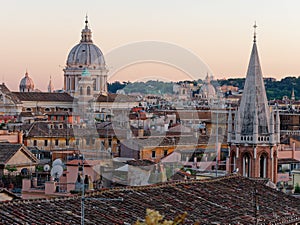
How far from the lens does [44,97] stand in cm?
10288

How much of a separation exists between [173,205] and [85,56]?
4130 inches

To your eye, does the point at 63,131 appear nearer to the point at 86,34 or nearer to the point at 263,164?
the point at 263,164

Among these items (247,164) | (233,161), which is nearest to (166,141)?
(233,161)

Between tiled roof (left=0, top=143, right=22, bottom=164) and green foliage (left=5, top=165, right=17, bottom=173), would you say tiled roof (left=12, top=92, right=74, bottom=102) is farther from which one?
green foliage (left=5, top=165, right=17, bottom=173)

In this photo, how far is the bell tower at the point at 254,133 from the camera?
3178 cm

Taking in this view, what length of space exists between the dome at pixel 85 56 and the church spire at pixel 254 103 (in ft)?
277

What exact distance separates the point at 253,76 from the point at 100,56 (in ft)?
287

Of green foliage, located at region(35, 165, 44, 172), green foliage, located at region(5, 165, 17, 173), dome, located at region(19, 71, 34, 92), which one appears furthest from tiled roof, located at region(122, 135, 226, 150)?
dome, located at region(19, 71, 34, 92)

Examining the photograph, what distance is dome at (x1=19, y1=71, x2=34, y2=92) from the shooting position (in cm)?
12688

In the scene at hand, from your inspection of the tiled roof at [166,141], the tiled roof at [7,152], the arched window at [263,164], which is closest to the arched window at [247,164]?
the arched window at [263,164]

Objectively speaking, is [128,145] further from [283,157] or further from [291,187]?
[291,187]

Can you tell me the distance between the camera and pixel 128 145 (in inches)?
1507

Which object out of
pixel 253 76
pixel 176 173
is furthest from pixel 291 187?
pixel 253 76

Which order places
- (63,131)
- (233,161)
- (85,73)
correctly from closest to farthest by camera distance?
(233,161)
(63,131)
(85,73)
